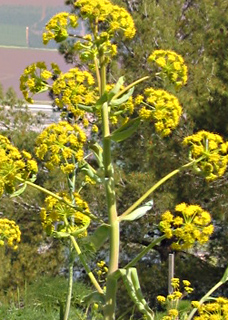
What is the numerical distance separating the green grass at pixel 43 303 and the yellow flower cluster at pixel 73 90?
8.14 ft

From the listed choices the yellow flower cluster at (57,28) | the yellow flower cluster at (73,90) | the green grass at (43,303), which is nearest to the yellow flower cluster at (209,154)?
the yellow flower cluster at (73,90)

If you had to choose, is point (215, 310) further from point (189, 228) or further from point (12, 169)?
point (12, 169)

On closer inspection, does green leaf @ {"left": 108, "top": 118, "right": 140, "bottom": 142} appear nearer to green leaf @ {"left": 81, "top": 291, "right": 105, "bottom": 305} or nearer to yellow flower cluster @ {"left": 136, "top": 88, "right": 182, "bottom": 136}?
yellow flower cluster @ {"left": 136, "top": 88, "right": 182, "bottom": 136}

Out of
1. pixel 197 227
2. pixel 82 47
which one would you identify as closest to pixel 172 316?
pixel 197 227

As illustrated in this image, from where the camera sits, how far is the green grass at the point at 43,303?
425 cm

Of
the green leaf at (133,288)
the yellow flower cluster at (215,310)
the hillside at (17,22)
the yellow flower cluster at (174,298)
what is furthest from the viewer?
the hillside at (17,22)

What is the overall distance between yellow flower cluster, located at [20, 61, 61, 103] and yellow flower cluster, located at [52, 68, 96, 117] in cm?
2

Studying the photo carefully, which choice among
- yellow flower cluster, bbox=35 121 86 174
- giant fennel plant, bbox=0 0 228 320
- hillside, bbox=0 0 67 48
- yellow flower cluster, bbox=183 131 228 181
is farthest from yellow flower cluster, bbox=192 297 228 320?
hillside, bbox=0 0 67 48

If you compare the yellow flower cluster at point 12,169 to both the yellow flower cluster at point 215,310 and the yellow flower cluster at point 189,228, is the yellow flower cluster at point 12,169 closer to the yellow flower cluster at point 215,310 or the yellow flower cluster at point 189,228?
the yellow flower cluster at point 189,228

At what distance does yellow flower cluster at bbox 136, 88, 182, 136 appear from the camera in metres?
1.57

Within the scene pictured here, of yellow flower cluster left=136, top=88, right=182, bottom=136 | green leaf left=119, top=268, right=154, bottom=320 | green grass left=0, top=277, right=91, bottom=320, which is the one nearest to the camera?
green leaf left=119, top=268, right=154, bottom=320

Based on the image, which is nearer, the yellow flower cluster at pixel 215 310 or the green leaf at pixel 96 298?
the green leaf at pixel 96 298

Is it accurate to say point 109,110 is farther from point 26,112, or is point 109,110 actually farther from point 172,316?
point 26,112

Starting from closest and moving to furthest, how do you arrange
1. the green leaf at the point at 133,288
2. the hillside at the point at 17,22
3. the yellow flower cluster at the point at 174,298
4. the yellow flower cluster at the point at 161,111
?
the green leaf at the point at 133,288 < the yellow flower cluster at the point at 161,111 < the yellow flower cluster at the point at 174,298 < the hillside at the point at 17,22
